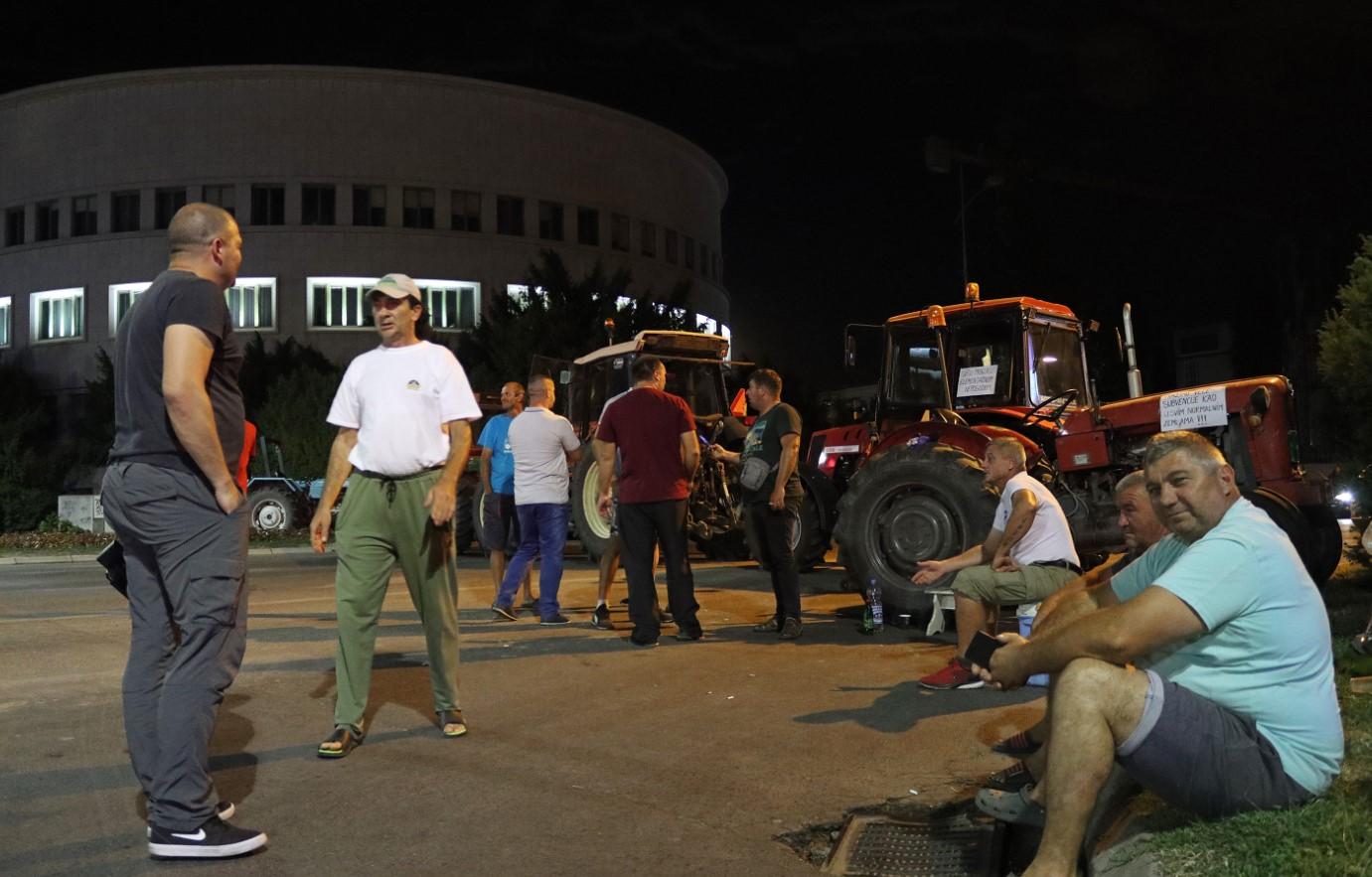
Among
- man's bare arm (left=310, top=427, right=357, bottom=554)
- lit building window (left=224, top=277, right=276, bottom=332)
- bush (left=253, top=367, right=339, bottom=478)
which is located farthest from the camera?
lit building window (left=224, top=277, right=276, bottom=332)

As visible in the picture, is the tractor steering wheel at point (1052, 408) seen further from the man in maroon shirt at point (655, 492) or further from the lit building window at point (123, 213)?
the lit building window at point (123, 213)

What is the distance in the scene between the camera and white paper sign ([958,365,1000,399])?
11148 millimetres

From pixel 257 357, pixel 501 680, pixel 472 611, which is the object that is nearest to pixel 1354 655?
pixel 501 680

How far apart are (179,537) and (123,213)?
157ft

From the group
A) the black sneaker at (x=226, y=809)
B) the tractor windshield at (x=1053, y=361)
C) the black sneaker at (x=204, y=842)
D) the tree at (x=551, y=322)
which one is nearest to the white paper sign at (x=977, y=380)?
the tractor windshield at (x=1053, y=361)

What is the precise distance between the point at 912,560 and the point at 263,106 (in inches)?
1687

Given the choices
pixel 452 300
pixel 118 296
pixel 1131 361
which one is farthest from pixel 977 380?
pixel 118 296

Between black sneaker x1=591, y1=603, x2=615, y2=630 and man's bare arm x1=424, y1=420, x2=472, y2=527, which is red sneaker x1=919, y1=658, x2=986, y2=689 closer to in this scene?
man's bare arm x1=424, y1=420, x2=472, y2=527

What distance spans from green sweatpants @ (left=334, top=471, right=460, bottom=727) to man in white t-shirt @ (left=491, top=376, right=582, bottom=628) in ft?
12.4

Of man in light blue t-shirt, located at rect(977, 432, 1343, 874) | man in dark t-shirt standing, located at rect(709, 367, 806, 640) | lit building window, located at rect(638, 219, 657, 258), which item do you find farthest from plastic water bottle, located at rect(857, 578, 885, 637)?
lit building window, located at rect(638, 219, 657, 258)

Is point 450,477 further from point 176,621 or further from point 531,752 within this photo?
point 176,621

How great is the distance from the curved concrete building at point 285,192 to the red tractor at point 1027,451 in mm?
35771

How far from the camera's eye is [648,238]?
172ft

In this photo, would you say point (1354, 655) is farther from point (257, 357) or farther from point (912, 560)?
point (257, 357)
